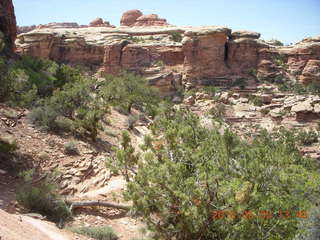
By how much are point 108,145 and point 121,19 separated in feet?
210

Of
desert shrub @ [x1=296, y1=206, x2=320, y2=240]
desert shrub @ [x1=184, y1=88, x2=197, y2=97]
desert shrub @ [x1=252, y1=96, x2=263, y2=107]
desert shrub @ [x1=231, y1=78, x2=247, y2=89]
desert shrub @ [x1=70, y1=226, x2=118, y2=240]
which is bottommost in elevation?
desert shrub @ [x1=252, y1=96, x2=263, y2=107]

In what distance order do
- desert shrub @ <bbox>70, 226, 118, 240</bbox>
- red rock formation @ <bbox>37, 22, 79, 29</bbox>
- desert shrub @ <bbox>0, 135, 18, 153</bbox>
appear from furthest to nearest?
red rock formation @ <bbox>37, 22, 79, 29</bbox>, desert shrub @ <bbox>0, 135, 18, 153</bbox>, desert shrub @ <bbox>70, 226, 118, 240</bbox>

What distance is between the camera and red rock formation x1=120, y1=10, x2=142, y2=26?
67.8 metres

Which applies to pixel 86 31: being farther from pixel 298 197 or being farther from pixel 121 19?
pixel 298 197

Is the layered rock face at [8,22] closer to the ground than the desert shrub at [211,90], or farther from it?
farther from it

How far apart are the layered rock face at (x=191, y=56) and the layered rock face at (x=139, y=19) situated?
2765 cm

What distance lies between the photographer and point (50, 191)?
23.5 feet

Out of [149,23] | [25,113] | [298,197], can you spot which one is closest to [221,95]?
[25,113]

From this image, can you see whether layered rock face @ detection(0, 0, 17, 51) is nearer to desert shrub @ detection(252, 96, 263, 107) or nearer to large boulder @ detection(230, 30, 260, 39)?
desert shrub @ detection(252, 96, 263, 107)

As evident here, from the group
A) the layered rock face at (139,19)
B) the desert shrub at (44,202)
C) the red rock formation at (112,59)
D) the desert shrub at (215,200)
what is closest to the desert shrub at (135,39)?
the red rock formation at (112,59)

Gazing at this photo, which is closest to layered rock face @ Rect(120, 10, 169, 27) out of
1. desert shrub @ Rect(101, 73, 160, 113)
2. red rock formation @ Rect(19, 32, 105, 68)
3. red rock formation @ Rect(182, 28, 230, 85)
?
red rock formation @ Rect(19, 32, 105, 68)

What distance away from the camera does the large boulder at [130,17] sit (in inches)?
2667

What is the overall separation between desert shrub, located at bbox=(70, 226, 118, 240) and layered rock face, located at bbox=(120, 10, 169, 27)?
196 feet

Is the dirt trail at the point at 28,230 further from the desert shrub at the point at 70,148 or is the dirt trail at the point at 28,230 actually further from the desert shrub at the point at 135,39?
the desert shrub at the point at 135,39
